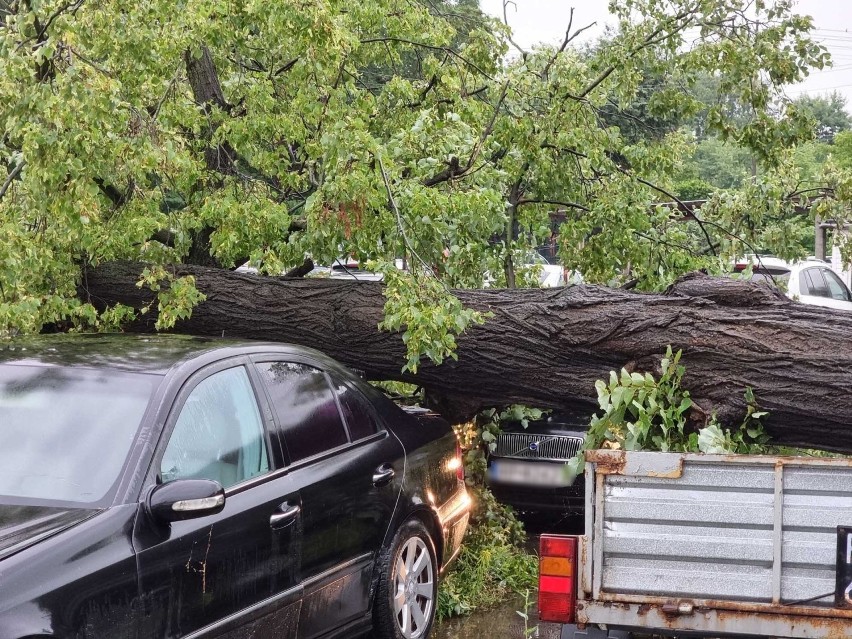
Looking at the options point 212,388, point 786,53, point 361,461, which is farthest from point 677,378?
point 786,53

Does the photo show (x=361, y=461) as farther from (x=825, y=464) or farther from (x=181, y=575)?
(x=825, y=464)

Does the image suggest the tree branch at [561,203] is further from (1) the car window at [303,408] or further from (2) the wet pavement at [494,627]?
(1) the car window at [303,408]

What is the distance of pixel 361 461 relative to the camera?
15.0 feet

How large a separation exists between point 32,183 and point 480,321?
271 centimetres

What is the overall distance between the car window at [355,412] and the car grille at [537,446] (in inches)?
93.7

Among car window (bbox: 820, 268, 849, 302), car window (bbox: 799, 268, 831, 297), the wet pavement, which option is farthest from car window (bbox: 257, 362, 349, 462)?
car window (bbox: 820, 268, 849, 302)

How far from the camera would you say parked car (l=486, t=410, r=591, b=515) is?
6.92 meters

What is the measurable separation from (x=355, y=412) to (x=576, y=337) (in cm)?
155

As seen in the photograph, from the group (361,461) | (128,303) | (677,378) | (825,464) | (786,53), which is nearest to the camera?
(825,464)

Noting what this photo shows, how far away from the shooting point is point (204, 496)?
3.30 m

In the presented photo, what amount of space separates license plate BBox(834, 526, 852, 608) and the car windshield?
247 cm

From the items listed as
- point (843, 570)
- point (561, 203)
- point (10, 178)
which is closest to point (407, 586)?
point (843, 570)

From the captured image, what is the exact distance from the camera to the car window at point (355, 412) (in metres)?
4.71

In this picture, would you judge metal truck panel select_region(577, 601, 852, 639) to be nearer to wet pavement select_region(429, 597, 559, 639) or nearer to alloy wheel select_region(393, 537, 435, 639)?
alloy wheel select_region(393, 537, 435, 639)
